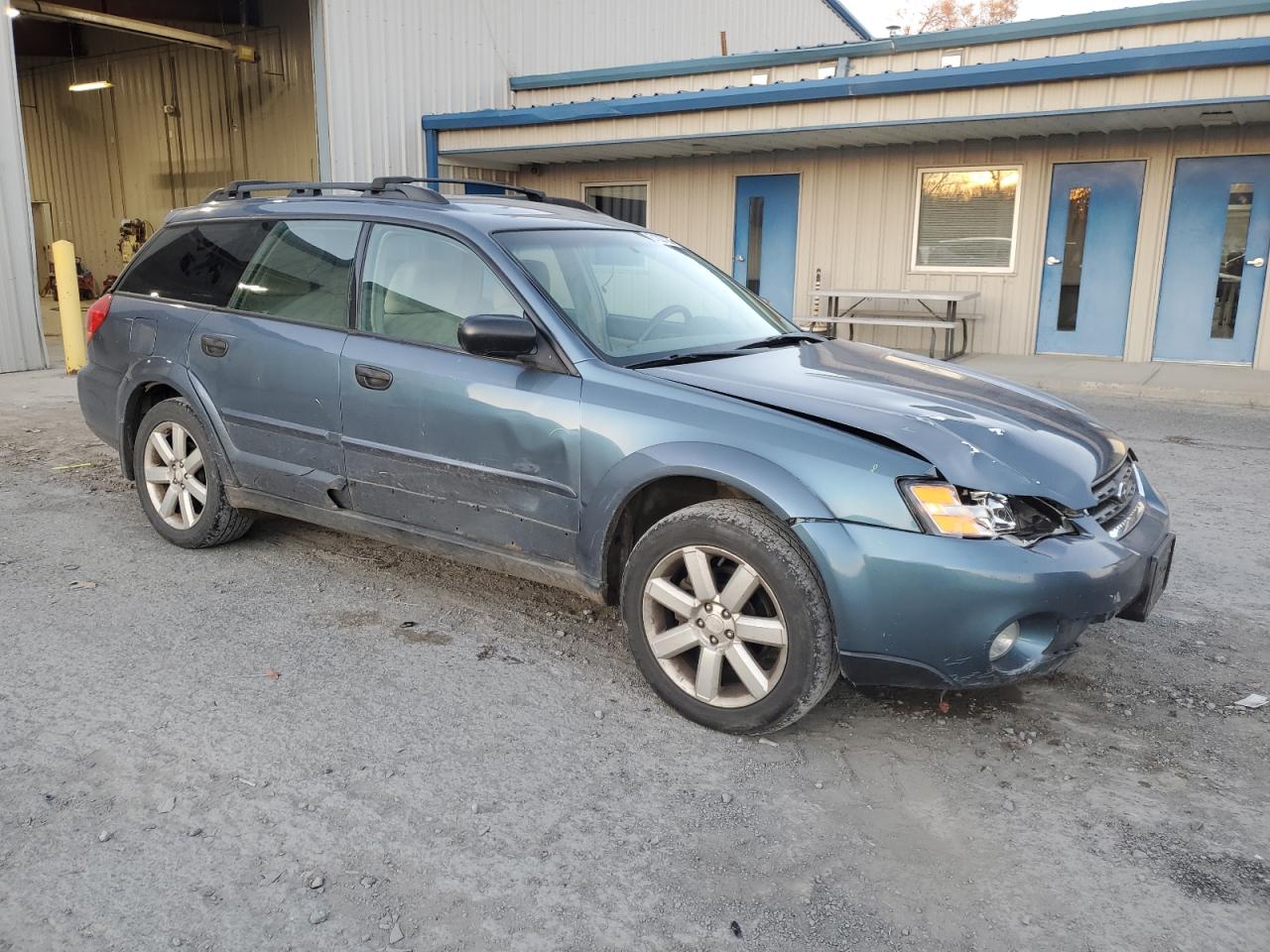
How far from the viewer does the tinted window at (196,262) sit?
15.8 ft

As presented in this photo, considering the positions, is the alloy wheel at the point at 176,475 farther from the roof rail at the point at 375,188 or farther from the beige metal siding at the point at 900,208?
the beige metal siding at the point at 900,208

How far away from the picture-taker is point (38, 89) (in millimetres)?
23469

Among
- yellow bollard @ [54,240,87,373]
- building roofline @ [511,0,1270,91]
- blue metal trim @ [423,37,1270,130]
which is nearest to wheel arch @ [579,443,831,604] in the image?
blue metal trim @ [423,37,1270,130]

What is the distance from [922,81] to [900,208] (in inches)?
106

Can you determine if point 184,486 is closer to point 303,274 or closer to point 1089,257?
point 303,274

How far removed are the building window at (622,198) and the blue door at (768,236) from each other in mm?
1651

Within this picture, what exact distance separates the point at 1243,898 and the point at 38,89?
2781 cm

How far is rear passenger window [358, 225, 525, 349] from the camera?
395 cm

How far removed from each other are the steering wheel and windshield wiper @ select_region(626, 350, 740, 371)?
0.17m

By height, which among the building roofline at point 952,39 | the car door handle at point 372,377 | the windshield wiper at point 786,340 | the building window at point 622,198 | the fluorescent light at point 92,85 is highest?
the fluorescent light at point 92,85

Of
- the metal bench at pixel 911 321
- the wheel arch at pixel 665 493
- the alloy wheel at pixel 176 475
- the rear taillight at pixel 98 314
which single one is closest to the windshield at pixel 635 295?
the wheel arch at pixel 665 493

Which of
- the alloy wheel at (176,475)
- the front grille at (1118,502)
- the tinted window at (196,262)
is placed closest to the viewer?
the front grille at (1118,502)

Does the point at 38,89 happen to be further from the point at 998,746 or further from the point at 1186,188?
the point at 998,746

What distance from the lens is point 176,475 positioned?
4996mm
